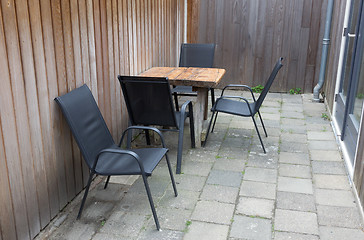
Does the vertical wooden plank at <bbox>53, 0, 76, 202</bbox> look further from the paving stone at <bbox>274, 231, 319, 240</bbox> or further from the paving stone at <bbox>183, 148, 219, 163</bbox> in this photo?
the paving stone at <bbox>274, 231, 319, 240</bbox>

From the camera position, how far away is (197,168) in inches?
146

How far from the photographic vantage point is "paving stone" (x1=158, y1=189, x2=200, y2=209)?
3.02 meters

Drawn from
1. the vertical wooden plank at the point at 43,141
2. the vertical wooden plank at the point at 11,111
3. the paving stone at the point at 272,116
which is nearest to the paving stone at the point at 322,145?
the paving stone at the point at 272,116

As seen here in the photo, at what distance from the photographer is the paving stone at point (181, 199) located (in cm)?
302

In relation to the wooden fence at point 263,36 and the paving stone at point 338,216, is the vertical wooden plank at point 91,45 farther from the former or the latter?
the wooden fence at point 263,36

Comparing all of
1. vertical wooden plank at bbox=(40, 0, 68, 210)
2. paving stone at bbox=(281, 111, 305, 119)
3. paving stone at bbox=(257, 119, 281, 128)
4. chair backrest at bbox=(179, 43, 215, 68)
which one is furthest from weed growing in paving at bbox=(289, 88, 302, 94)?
vertical wooden plank at bbox=(40, 0, 68, 210)

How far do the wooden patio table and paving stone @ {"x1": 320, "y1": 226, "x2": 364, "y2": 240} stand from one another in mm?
1824

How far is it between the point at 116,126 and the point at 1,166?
1.80 m

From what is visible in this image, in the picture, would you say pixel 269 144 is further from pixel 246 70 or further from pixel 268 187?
pixel 246 70

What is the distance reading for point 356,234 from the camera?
2.63 metres

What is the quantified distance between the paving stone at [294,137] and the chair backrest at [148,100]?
1.56 meters

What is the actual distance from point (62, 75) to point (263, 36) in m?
4.39

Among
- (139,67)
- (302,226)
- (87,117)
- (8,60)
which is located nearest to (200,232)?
(302,226)

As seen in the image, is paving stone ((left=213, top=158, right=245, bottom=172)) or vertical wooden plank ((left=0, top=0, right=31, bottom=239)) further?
paving stone ((left=213, top=158, right=245, bottom=172))
